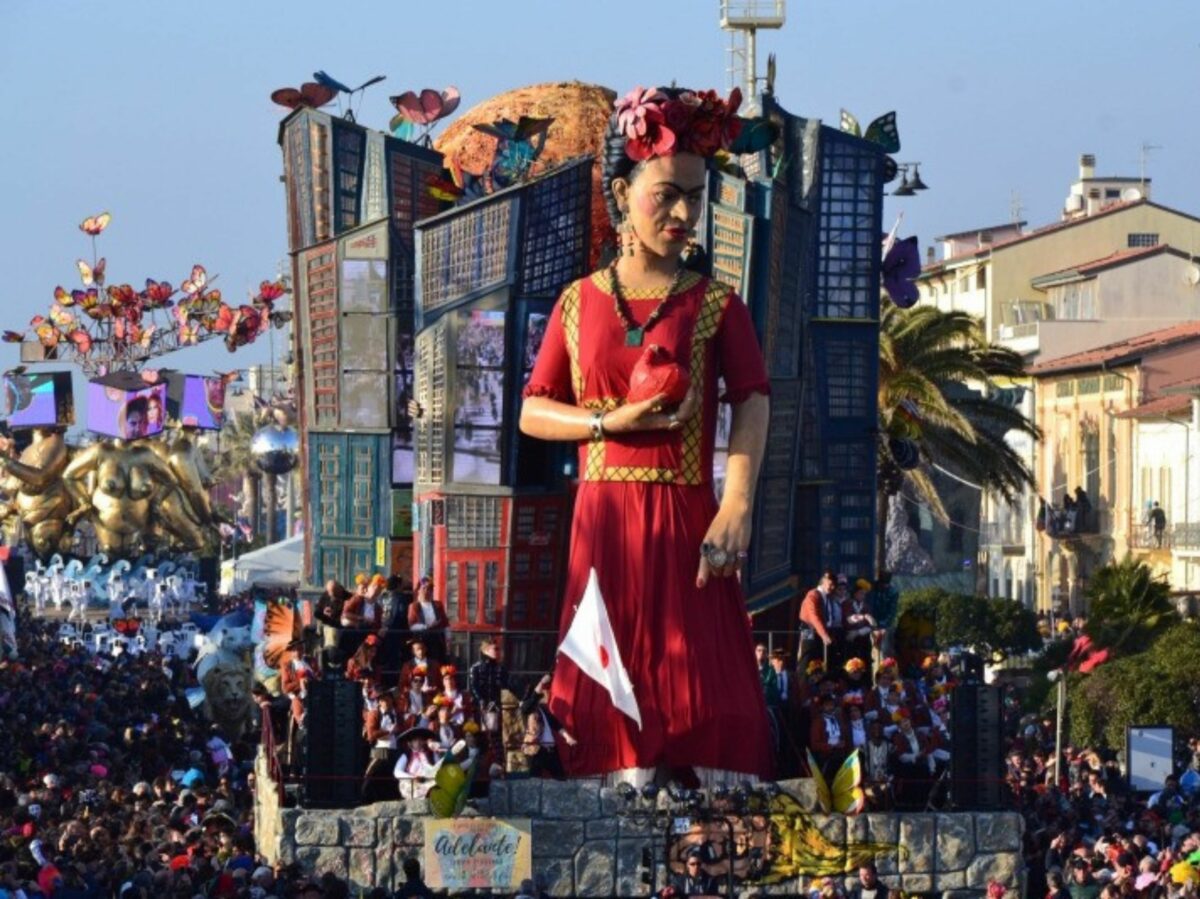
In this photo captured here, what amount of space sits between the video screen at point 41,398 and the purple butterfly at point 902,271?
47.6 metres

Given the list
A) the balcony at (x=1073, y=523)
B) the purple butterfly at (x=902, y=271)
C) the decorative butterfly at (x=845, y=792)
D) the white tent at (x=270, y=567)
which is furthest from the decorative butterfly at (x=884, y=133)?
the balcony at (x=1073, y=523)

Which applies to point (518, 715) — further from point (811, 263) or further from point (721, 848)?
point (811, 263)

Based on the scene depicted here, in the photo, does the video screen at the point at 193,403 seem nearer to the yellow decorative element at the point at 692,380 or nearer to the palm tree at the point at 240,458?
the palm tree at the point at 240,458

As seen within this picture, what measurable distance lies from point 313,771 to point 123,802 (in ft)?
13.6

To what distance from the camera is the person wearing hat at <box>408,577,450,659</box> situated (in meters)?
26.3

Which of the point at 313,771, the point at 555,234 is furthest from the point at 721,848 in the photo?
the point at 555,234

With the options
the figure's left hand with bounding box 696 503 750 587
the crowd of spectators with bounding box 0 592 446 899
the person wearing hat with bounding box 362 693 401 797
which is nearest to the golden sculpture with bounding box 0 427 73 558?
the crowd of spectators with bounding box 0 592 446 899

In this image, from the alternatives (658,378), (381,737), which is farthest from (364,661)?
(658,378)

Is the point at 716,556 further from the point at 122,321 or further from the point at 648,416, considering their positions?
the point at 122,321

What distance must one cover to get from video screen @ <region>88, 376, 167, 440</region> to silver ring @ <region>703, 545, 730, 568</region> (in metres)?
54.7

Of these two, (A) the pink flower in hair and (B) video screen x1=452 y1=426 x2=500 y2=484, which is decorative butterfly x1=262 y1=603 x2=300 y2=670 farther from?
(A) the pink flower in hair

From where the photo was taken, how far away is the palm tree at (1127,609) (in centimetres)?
3938

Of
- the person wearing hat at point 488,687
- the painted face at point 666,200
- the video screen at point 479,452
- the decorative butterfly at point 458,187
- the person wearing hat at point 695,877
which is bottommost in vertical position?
the person wearing hat at point 695,877

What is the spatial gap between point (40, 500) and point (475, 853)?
186 feet
